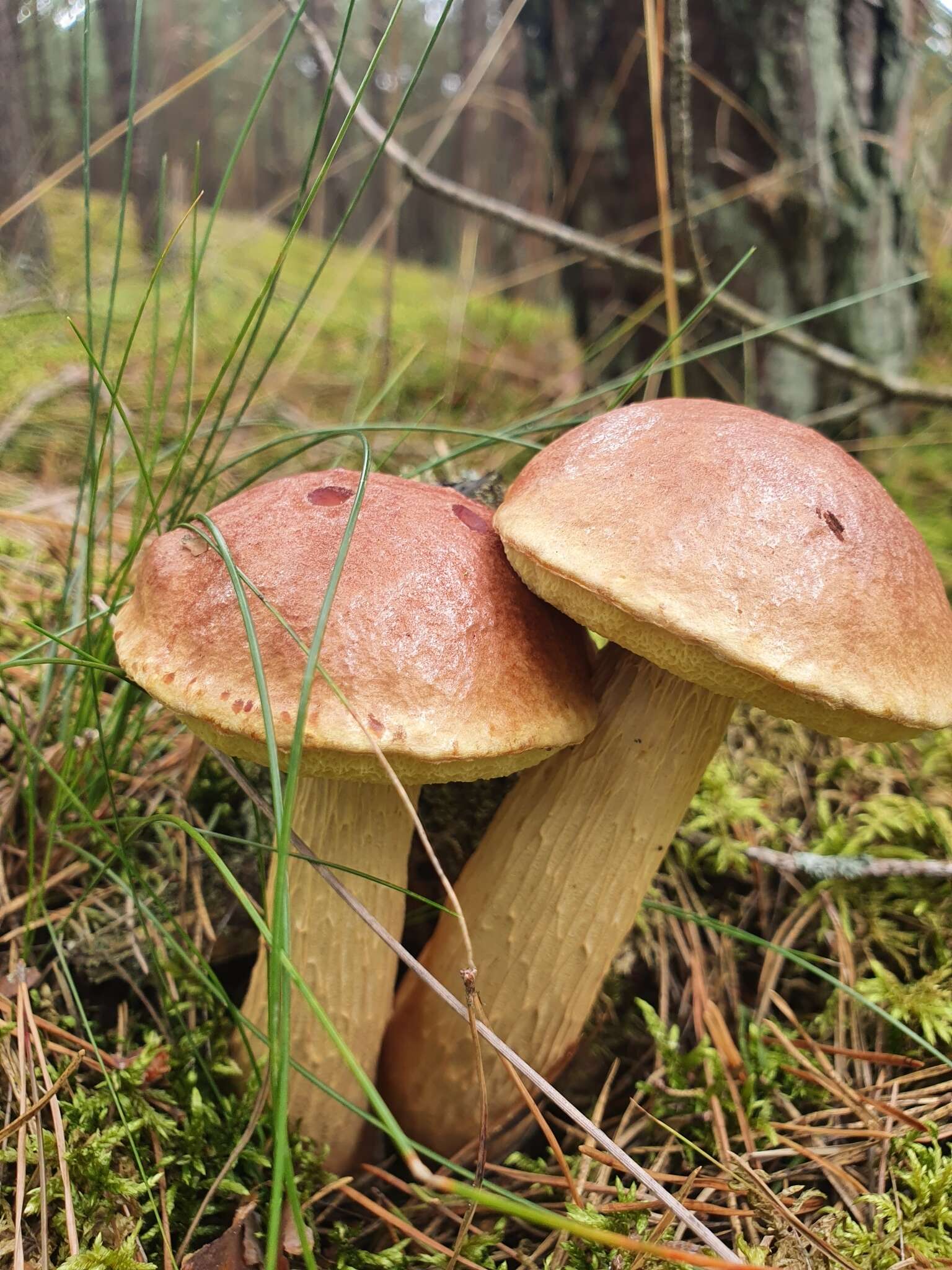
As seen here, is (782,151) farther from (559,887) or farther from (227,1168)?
(227,1168)

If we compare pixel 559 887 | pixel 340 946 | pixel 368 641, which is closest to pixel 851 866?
pixel 559 887

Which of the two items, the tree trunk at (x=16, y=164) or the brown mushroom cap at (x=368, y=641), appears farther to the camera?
the tree trunk at (x=16, y=164)

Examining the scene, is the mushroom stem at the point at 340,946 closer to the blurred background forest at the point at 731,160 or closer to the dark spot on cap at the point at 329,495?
the dark spot on cap at the point at 329,495

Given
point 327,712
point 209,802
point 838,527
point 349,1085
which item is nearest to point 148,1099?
point 349,1085

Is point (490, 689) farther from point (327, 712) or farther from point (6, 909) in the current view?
point (6, 909)

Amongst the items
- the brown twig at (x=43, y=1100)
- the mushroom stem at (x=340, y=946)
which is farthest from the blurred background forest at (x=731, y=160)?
the brown twig at (x=43, y=1100)

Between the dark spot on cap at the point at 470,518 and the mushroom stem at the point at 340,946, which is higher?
the dark spot on cap at the point at 470,518

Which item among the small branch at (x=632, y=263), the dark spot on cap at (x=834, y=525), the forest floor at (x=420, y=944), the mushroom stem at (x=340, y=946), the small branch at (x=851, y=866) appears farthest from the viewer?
the small branch at (x=632, y=263)
